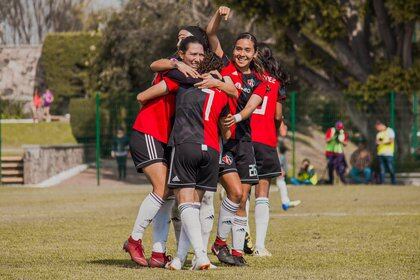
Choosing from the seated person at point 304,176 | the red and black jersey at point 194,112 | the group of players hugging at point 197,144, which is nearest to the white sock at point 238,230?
the group of players hugging at point 197,144

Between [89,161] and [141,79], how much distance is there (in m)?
9.69

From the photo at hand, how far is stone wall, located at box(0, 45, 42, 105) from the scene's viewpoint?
5694 cm

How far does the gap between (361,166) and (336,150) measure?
3.38ft

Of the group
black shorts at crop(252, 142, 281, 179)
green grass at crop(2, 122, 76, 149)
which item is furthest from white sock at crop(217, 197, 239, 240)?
green grass at crop(2, 122, 76, 149)

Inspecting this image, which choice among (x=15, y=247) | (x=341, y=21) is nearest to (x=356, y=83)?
(x=341, y=21)

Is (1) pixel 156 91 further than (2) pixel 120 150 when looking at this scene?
No

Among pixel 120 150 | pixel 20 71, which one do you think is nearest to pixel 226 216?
pixel 120 150

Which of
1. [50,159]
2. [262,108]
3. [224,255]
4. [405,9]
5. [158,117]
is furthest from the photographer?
[50,159]

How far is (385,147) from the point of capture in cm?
3209

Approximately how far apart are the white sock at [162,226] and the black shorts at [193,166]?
555 millimetres

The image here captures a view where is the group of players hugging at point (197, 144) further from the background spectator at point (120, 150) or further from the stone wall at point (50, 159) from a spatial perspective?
the stone wall at point (50, 159)

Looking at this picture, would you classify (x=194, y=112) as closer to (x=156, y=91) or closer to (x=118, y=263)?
(x=156, y=91)

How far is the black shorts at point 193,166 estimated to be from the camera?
34.1ft

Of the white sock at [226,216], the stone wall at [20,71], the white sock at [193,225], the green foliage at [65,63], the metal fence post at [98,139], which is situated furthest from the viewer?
the stone wall at [20,71]
